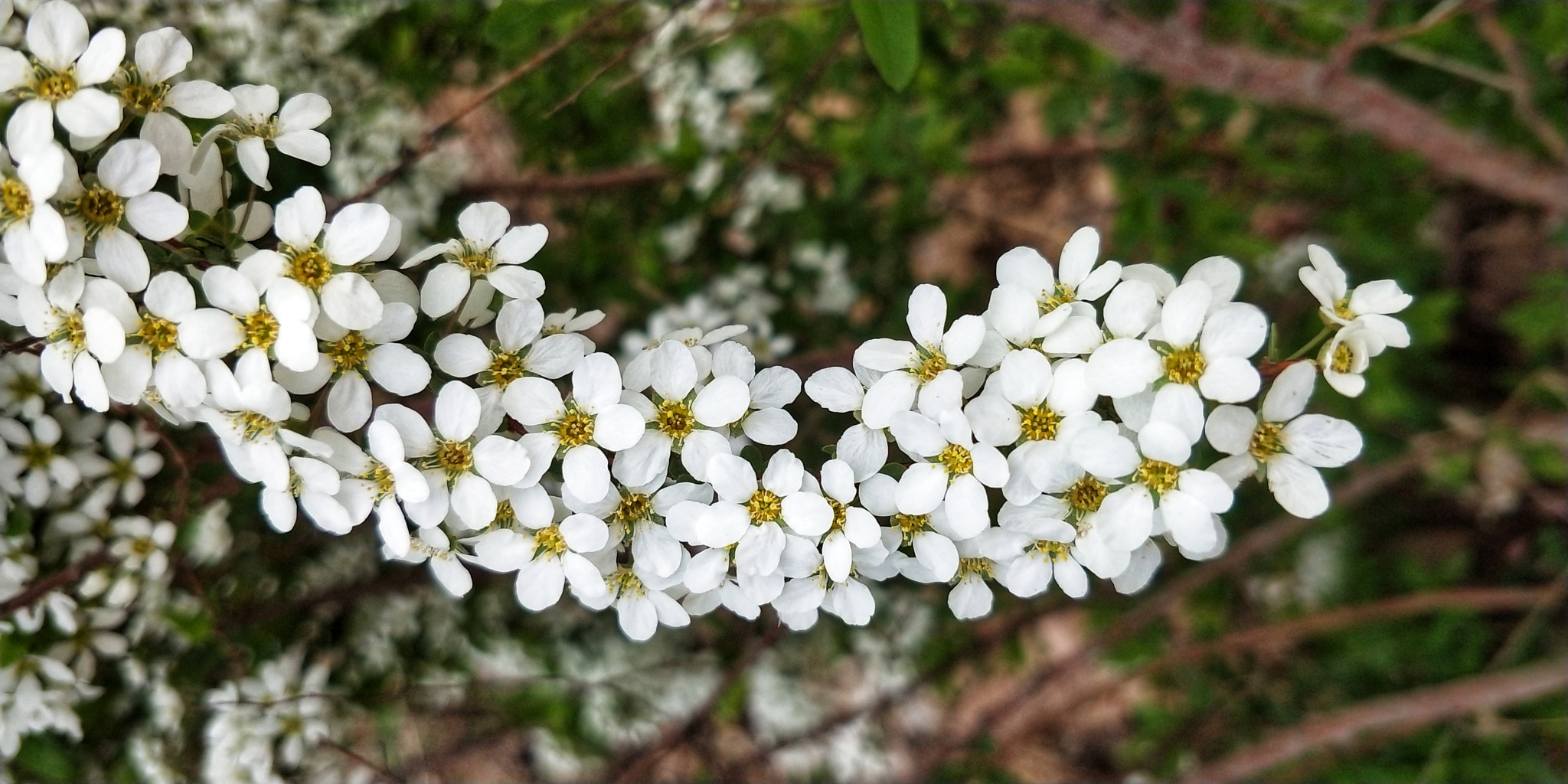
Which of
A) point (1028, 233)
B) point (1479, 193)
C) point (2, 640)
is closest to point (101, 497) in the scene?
point (2, 640)

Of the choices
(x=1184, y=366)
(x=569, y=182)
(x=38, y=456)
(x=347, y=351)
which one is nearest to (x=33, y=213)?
(x=347, y=351)

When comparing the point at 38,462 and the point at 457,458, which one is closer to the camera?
the point at 457,458

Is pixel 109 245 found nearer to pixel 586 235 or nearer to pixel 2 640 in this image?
pixel 2 640

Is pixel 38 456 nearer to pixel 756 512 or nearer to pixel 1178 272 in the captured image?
pixel 756 512

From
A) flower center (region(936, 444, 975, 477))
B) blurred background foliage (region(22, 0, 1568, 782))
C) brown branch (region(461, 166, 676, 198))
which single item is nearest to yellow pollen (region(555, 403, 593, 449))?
flower center (region(936, 444, 975, 477))

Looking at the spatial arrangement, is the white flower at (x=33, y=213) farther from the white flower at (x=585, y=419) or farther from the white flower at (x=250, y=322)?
the white flower at (x=585, y=419)

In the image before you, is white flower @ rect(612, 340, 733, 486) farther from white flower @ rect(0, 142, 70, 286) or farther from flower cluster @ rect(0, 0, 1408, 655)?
white flower @ rect(0, 142, 70, 286)
